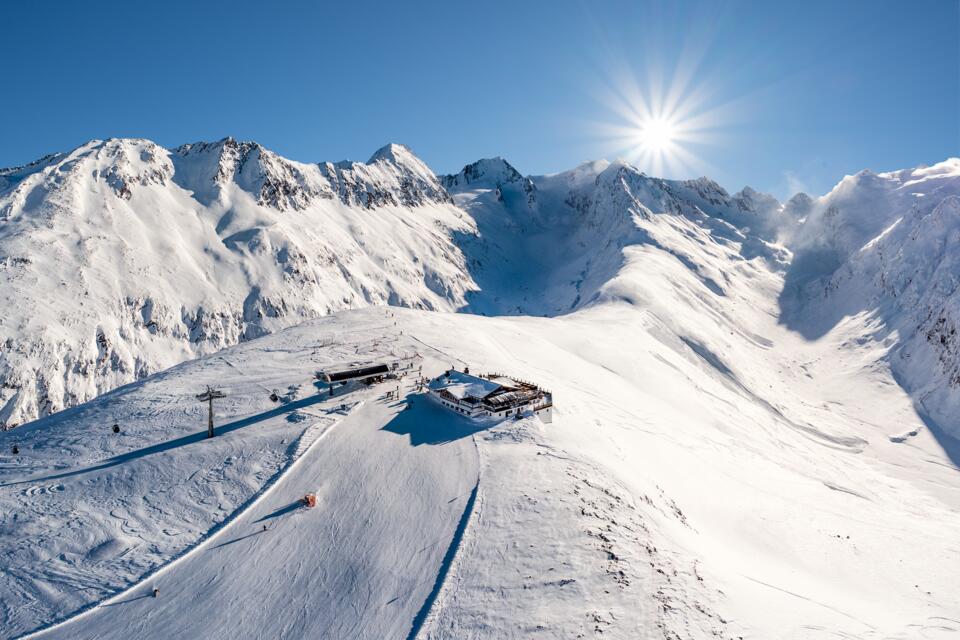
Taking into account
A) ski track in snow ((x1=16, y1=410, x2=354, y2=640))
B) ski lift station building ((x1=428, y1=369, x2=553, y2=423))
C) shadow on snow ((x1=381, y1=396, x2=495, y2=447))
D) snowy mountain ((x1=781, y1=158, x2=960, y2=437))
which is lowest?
ski track in snow ((x1=16, y1=410, x2=354, y2=640))

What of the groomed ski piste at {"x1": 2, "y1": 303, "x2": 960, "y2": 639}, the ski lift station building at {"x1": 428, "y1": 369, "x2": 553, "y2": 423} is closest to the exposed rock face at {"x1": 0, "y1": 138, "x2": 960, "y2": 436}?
the groomed ski piste at {"x1": 2, "y1": 303, "x2": 960, "y2": 639}

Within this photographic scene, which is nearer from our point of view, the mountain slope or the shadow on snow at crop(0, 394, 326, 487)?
the shadow on snow at crop(0, 394, 326, 487)

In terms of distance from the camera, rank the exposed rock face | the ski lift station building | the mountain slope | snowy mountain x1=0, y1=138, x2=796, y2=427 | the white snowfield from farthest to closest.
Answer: snowy mountain x1=0, y1=138, x2=796, y2=427, the mountain slope, the exposed rock face, the ski lift station building, the white snowfield

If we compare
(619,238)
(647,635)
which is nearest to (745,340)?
(619,238)

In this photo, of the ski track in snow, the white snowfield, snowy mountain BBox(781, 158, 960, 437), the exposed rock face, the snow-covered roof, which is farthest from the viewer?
the exposed rock face

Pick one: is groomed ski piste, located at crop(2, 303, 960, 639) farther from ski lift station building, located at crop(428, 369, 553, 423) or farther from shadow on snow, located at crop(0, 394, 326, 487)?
ski lift station building, located at crop(428, 369, 553, 423)

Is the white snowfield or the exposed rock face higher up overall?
the exposed rock face

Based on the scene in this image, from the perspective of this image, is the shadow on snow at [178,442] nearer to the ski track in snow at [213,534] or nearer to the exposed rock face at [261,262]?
the ski track in snow at [213,534]

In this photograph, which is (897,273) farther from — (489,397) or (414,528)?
(414,528)
